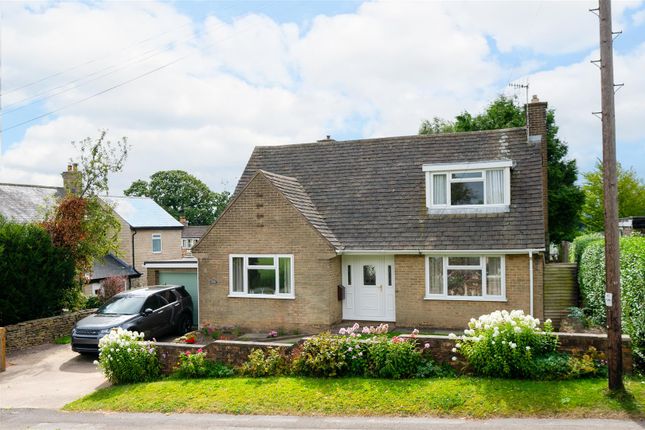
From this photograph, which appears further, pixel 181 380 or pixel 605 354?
pixel 181 380

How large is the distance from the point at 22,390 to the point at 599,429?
1290cm

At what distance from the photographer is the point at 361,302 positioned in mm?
18062

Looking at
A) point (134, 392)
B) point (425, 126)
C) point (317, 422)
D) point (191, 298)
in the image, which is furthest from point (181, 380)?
point (425, 126)

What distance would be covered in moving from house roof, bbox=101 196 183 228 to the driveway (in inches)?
770

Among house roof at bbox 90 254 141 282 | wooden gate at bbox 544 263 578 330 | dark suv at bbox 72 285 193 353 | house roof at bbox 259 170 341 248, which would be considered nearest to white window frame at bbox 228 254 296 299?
house roof at bbox 259 170 341 248

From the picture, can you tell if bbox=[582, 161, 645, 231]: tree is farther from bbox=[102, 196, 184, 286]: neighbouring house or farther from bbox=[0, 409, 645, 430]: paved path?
bbox=[0, 409, 645, 430]: paved path

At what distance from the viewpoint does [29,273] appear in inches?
746

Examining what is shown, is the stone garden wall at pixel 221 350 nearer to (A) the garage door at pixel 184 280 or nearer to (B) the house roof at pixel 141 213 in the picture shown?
(A) the garage door at pixel 184 280

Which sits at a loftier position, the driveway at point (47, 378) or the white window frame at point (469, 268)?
the white window frame at point (469, 268)

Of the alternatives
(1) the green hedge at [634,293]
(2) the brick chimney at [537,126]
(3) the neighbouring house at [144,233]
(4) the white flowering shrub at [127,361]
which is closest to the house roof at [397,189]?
(2) the brick chimney at [537,126]

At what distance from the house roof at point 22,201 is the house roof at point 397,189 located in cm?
1529

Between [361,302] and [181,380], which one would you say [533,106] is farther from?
[181,380]

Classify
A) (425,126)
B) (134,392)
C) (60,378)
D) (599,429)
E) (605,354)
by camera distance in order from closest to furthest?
(599,429)
(605,354)
(134,392)
(60,378)
(425,126)

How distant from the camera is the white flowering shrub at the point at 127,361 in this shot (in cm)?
1292
